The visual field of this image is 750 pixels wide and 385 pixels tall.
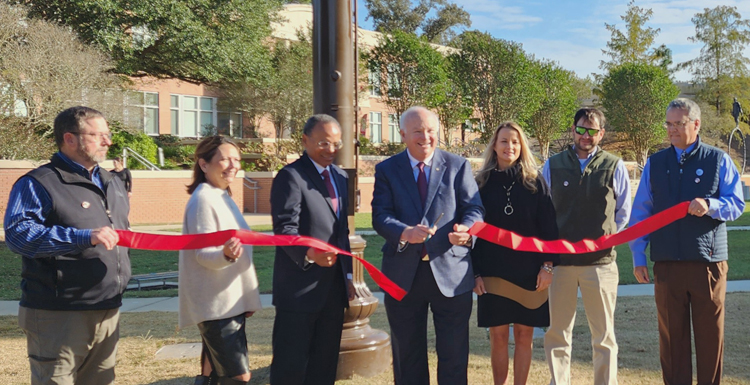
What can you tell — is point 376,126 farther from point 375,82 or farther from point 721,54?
point 721,54

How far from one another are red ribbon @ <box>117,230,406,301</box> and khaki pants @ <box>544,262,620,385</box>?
1390 mm

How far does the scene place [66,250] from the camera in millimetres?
3422

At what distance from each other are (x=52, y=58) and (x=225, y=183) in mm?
19071

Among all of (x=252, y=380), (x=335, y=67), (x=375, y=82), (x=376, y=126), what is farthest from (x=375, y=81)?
(x=252, y=380)

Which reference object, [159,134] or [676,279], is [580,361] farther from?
[159,134]

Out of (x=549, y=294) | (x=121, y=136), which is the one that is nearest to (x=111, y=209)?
(x=549, y=294)

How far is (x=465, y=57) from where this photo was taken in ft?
128

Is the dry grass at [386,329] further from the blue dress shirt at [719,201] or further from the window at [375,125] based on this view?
the window at [375,125]

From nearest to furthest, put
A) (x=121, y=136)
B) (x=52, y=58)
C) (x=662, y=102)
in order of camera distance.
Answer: (x=52, y=58) → (x=121, y=136) → (x=662, y=102)

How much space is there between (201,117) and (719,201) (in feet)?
128

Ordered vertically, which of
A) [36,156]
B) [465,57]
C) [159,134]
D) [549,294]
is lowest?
[549,294]

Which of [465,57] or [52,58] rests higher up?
[465,57]

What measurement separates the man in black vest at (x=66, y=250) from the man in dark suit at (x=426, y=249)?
163cm

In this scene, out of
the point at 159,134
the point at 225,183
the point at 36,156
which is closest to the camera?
the point at 225,183
